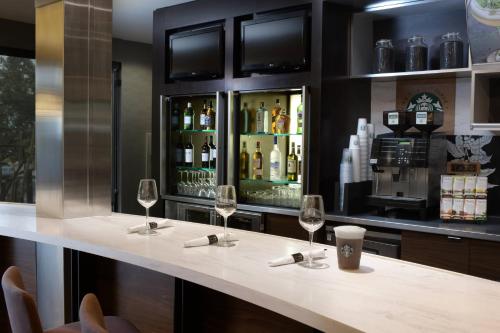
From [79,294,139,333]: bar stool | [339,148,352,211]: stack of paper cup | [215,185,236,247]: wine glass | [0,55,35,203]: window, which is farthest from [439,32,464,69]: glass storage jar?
[0,55,35,203]: window

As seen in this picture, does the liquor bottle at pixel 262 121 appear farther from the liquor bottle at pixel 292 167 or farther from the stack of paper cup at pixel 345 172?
the stack of paper cup at pixel 345 172

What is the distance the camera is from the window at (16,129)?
5.34 m

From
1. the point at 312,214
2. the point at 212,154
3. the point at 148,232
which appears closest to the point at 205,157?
the point at 212,154

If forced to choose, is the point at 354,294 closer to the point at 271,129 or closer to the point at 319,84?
the point at 319,84

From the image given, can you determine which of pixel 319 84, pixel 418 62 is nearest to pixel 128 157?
pixel 319 84

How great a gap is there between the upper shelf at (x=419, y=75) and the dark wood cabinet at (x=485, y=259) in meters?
1.06

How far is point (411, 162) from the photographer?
319cm

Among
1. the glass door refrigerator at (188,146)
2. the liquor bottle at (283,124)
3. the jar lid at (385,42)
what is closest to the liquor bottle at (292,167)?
the liquor bottle at (283,124)

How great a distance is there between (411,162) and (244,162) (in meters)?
1.47

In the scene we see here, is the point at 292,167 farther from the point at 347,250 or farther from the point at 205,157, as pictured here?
the point at 347,250

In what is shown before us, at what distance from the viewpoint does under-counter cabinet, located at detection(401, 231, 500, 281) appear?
2.78 meters

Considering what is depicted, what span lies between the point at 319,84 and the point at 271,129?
69 centimetres

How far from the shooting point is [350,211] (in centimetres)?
339

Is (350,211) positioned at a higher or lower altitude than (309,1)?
lower
